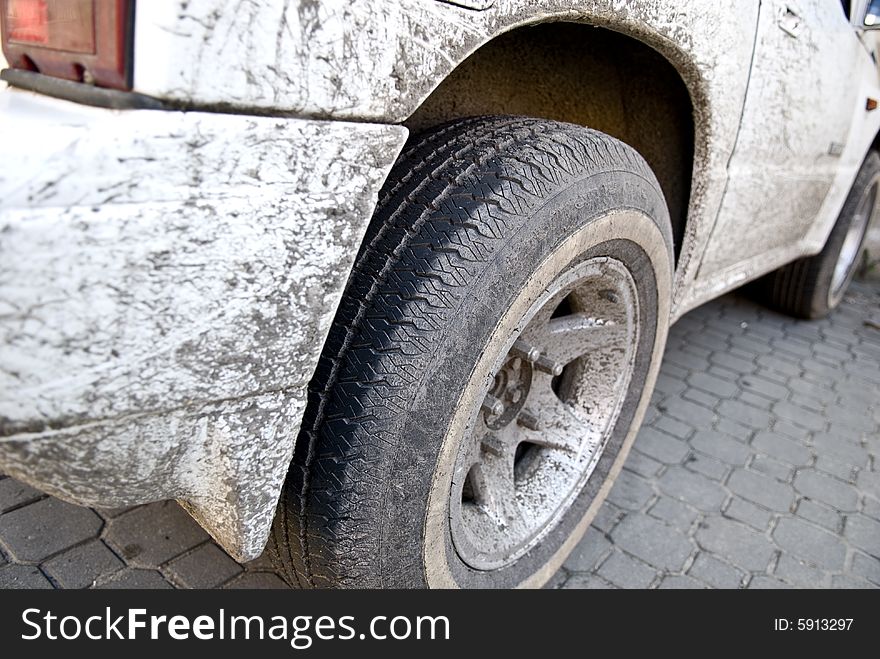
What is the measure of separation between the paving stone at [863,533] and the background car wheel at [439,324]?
1.44m

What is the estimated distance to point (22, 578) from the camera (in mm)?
1707

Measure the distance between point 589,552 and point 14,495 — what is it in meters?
1.84

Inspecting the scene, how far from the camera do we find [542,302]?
140 cm

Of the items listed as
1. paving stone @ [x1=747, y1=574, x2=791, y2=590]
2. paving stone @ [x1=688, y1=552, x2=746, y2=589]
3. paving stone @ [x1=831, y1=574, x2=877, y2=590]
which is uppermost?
paving stone @ [x1=831, y1=574, x2=877, y2=590]

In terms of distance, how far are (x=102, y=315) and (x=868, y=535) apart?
260 cm

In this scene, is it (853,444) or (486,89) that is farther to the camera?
(853,444)

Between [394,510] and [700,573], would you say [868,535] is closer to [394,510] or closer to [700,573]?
[700,573]

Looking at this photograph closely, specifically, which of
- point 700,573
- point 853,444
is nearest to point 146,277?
point 700,573

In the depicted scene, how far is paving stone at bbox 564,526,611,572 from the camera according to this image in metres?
2.04

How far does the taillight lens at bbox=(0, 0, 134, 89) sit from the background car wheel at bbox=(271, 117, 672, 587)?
51cm

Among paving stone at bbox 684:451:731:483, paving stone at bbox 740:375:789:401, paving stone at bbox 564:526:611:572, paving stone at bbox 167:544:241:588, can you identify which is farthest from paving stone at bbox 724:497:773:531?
paving stone at bbox 167:544:241:588

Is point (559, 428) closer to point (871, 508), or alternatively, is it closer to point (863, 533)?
point (863, 533)

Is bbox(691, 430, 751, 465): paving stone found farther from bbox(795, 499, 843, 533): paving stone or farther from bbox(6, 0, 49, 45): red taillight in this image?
bbox(6, 0, 49, 45): red taillight

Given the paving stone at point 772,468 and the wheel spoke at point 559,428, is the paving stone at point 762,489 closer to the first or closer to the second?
the paving stone at point 772,468
